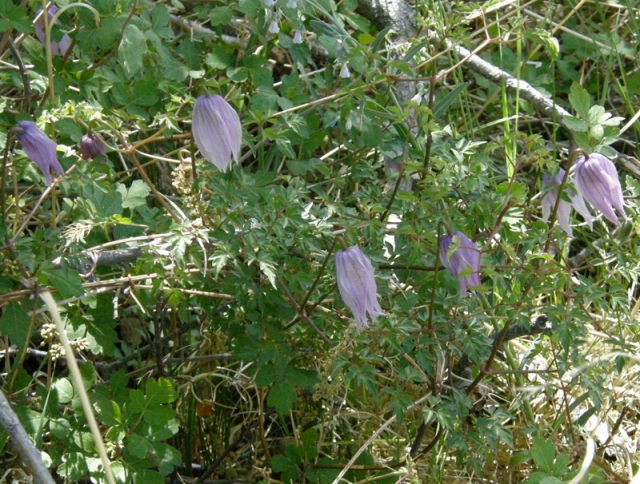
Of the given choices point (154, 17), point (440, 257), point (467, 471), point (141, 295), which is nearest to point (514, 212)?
point (440, 257)

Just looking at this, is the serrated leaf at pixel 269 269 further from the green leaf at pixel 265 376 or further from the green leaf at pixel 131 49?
the green leaf at pixel 131 49

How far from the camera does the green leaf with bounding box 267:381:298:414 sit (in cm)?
157

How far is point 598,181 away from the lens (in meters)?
1.45

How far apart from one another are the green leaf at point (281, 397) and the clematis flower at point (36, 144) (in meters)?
0.58

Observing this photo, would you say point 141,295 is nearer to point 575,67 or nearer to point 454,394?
point 454,394

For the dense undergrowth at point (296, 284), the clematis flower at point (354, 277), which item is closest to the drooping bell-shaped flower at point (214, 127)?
the dense undergrowth at point (296, 284)

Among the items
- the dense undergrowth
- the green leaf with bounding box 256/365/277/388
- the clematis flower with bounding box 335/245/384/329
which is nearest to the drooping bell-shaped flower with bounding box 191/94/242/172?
the dense undergrowth

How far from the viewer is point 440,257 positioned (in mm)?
1527

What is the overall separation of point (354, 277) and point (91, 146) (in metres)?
0.58

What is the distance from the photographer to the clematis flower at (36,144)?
4.88ft

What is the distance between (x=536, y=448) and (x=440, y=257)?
382 millimetres

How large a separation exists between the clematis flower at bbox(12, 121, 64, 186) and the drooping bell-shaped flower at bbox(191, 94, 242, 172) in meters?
0.26

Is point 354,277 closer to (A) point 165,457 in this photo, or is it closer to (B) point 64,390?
(A) point 165,457

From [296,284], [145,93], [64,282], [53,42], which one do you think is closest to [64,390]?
[64,282]
